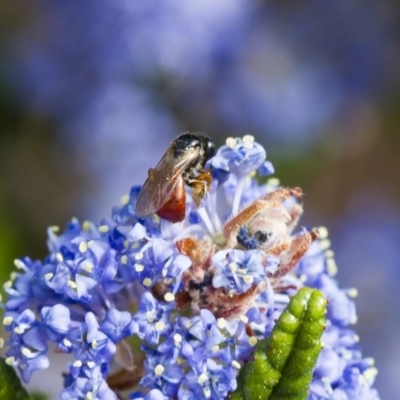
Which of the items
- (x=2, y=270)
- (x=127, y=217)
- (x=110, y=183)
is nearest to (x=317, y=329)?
(x=127, y=217)

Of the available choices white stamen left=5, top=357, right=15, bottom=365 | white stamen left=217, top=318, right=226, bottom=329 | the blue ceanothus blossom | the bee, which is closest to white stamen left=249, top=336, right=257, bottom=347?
the blue ceanothus blossom

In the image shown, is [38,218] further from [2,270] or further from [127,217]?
[127,217]

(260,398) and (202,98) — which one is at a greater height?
(202,98)

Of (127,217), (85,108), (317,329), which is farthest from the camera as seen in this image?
(85,108)

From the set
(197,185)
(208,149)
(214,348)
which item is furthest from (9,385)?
(208,149)

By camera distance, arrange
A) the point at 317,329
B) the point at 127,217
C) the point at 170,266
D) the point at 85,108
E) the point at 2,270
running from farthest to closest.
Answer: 1. the point at 85,108
2. the point at 2,270
3. the point at 127,217
4. the point at 170,266
5. the point at 317,329

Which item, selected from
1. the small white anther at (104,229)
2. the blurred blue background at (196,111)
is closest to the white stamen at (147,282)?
the small white anther at (104,229)

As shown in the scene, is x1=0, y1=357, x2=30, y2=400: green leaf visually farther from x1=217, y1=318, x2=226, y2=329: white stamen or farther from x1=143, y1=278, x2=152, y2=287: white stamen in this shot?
x1=217, y1=318, x2=226, y2=329: white stamen
